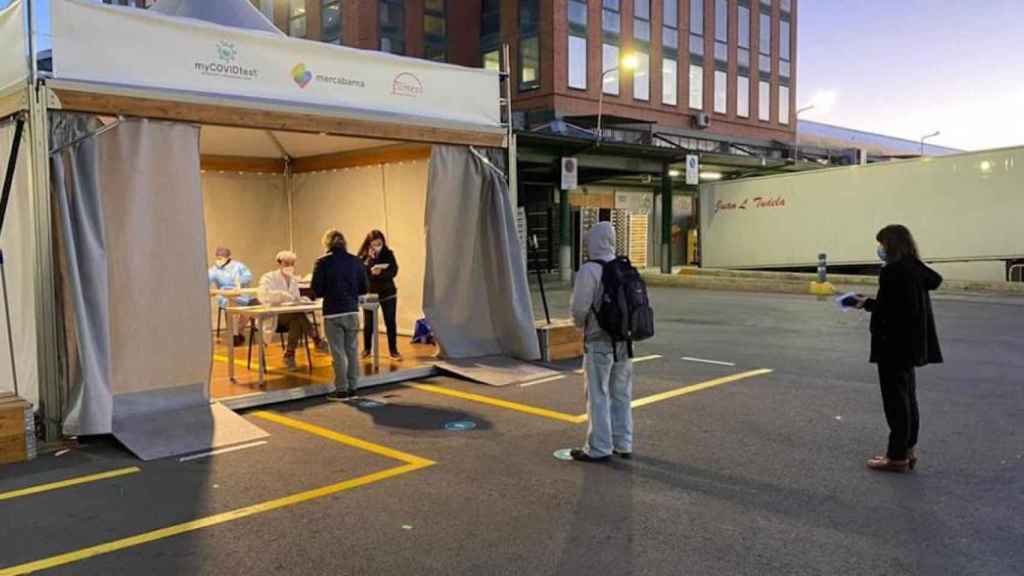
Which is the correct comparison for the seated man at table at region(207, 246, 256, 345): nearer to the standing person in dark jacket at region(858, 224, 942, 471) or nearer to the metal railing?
the standing person in dark jacket at region(858, 224, 942, 471)

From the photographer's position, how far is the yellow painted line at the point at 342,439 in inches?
237

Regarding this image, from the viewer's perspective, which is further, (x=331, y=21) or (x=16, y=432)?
(x=331, y=21)

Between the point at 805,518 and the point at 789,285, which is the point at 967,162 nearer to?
the point at 789,285

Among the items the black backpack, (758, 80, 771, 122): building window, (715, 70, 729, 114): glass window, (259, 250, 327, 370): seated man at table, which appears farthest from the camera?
(758, 80, 771, 122): building window

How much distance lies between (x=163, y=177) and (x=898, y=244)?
238 inches

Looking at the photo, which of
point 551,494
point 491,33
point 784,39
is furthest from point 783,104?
point 551,494

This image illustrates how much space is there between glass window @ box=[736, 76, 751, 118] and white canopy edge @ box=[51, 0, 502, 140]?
3273 centimetres

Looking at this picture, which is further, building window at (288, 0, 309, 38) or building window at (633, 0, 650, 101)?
building window at (288, 0, 309, 38)

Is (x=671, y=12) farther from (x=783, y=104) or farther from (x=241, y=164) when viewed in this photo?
(x=241, y=164)

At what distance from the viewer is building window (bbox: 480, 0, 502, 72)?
112 ft

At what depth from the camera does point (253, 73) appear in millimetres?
7633

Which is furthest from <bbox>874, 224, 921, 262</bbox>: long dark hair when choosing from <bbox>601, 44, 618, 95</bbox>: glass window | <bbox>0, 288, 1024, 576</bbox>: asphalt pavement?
<bbox>601, 44, 618, 95</bbox>: glass window

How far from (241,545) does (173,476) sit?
157 centimetres

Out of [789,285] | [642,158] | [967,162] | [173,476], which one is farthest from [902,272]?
[642,158]
